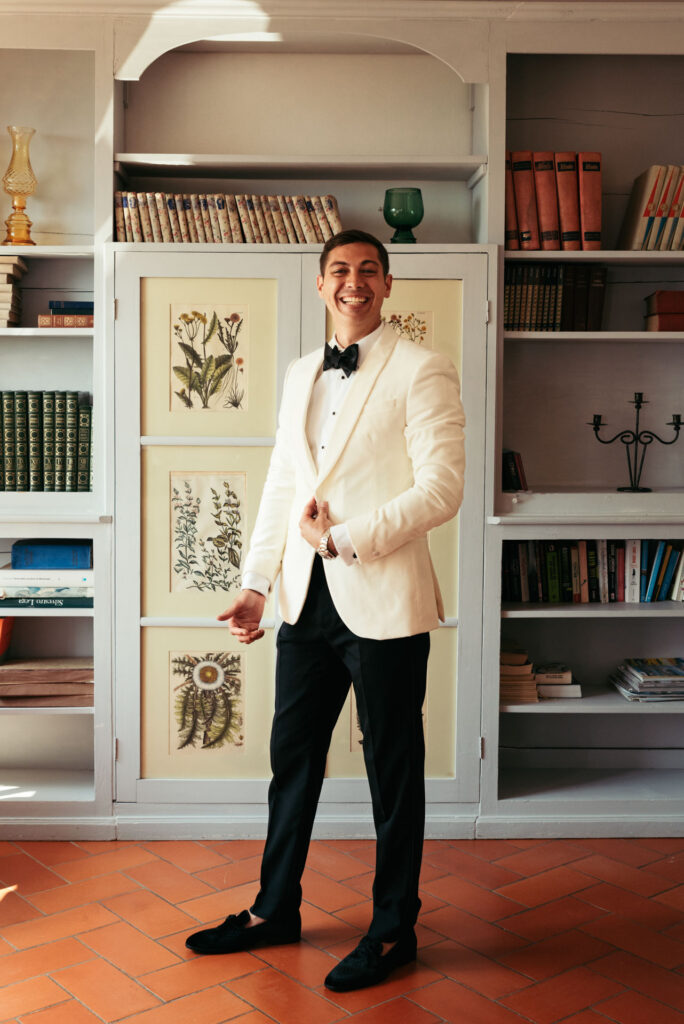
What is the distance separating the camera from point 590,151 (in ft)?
11.8

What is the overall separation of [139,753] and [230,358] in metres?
1.32

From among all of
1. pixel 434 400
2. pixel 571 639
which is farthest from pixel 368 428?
pixel 571 639

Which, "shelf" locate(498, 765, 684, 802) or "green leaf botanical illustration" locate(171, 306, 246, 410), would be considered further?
"shelf" locate(498, 765, 684, 802)

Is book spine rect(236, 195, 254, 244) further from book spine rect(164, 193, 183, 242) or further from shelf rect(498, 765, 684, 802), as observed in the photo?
shelf rect(498, 765, 684, 802)

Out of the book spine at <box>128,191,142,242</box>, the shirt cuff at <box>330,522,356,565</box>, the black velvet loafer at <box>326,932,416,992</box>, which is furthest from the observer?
the book spine at <box>128,191,142,242</box>

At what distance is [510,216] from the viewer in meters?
3.30

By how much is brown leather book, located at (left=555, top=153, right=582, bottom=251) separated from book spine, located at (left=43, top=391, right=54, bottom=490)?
1.77 m

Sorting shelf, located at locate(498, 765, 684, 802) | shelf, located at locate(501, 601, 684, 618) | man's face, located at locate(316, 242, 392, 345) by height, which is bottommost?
shelf, located at locate(498, 765, 684, 802)

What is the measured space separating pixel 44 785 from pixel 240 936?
3.98ft

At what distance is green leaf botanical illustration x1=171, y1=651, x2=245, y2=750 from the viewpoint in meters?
3.29

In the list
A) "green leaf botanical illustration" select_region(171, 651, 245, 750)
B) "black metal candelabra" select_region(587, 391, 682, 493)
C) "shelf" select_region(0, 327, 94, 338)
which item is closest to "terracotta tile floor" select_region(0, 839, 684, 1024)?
"green leaf botanical illustration" select_region(171, 651, 245, 750)

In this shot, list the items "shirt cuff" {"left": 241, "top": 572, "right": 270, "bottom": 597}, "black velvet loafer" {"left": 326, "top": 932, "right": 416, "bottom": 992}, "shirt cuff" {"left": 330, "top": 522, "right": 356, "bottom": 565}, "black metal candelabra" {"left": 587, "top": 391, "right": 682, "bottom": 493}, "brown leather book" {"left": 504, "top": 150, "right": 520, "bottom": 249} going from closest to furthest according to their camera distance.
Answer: "shirt cuff" {"left": 330, "top": 522, "right": 356, "bottom": 565}, "black velvet loafer" {"left": 326, "top": 932, "right": 416, "bottom": 992}, "shirt cuff" {"left": 241, "top": 572, "right": 270, "bottom": 597}, "brown leather book" {"left": 504, "top": 150, "right": 520, "bottom": 249}, "black metal candelabra" {"left": 587, "top": 391, "right": 682, "bottom": 493}

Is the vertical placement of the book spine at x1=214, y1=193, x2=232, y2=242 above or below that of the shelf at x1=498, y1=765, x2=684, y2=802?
above

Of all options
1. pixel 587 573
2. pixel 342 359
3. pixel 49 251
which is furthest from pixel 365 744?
pixel 49 251
